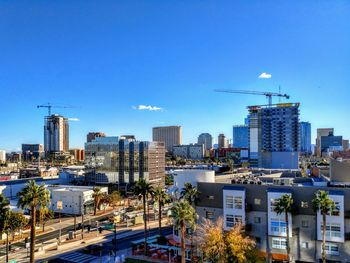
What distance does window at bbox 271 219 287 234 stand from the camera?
51.2 m

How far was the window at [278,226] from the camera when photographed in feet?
168

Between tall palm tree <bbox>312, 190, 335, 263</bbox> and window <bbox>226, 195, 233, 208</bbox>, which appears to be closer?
tall palm tree <bbox>312, 190, 335, 263</bbox>

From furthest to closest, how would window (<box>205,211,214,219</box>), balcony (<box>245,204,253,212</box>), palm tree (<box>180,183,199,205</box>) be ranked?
1. window (<box>205,211,214,219</box>)
2. palm tree (<box>180,183,199,205</box>)
3. balcony (<box>245,204,253,212</box>)

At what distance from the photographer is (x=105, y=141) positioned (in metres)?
161

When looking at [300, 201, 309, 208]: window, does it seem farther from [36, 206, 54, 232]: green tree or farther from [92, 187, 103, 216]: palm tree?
[92, 187, 103, 216]: palm tree

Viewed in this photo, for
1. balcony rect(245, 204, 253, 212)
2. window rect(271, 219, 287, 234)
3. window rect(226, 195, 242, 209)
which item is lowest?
window rect(271, 219, 287, 234)

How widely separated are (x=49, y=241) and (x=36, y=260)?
13.1 m

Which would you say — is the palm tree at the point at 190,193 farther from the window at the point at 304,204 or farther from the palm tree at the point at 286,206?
the window at the point at 304,204

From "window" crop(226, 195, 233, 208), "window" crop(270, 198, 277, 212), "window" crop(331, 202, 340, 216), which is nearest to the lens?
"window" crop(331, 202, 340, 216)

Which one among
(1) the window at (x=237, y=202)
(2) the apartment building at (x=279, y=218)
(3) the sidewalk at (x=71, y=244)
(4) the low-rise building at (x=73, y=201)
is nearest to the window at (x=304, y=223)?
(2) the apartment building at (x=279, y=218)

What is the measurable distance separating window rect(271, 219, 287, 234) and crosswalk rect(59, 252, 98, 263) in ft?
105

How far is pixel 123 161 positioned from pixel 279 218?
112 meters

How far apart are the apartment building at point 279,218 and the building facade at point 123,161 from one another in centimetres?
9687

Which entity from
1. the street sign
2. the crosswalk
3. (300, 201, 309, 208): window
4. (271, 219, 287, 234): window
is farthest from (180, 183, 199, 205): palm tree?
the street sign
